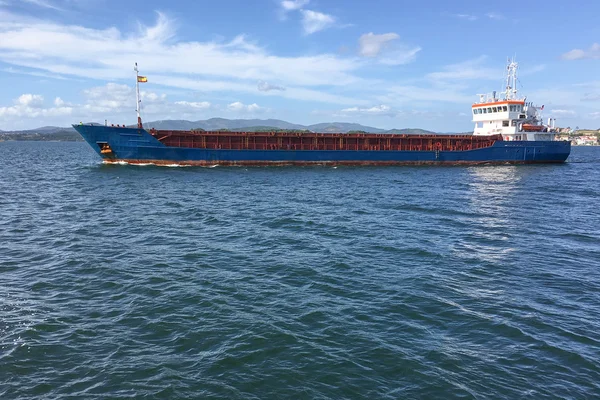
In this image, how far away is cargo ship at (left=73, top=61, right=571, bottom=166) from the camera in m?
45.6

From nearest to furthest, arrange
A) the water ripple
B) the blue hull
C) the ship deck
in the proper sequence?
the water ripple < the blue hull < the ship deck

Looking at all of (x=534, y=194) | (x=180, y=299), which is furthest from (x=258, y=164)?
(x=180, y=299)

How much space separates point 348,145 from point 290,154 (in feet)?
29.8

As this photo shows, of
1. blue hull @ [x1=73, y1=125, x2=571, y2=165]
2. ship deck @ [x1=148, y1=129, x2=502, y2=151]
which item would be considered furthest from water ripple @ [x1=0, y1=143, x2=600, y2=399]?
ship deck @ [x1=148, y1=129, x2=502, y2=151]

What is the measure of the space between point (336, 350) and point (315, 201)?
2009 cm

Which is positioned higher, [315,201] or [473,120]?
[473,120]

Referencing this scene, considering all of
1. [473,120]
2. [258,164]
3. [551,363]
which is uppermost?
[473,120]

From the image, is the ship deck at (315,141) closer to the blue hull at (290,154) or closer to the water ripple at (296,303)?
the blue hull at (290,154)

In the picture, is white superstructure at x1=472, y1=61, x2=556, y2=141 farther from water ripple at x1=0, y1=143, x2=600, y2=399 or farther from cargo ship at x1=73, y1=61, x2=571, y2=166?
water ripple at x1=0, y1=143, x2=600, y2=399

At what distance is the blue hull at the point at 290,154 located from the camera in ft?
147

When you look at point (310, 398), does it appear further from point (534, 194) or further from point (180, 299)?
point (534, 194)

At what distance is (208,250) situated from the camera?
1638 centimetres

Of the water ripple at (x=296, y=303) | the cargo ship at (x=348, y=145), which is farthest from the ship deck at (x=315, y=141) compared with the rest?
the water ripple at (x=296, y=303)

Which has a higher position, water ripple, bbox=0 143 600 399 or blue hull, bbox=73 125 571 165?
blue hull, bbox=73 125 571 165
